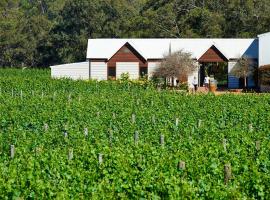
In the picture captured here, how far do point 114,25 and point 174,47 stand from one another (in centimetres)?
2503

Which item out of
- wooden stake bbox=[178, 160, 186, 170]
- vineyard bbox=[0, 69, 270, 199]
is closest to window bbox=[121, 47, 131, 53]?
vineyard bbox=[0, 69, 270, 199]

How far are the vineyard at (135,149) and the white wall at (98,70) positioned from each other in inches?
821

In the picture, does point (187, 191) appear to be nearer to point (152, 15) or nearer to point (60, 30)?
point (152, 15)

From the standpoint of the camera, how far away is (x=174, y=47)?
2109 inches

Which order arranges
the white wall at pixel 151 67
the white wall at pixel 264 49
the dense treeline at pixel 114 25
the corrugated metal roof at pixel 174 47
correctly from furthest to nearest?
the dense treeline at pixel 114 25 → the corrugated metal roof at pixel 174 47 → the white wall at pixel 151 67 → the white wall at pixel 264 49

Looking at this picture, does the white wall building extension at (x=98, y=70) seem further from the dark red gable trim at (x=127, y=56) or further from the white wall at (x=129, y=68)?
the white wall at (x=129, y=68)

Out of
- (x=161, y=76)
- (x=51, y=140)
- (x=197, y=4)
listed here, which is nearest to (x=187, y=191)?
(x=51, y=140)

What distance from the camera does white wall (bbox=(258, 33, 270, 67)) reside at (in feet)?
155

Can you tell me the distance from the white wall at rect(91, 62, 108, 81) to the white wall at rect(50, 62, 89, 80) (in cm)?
51


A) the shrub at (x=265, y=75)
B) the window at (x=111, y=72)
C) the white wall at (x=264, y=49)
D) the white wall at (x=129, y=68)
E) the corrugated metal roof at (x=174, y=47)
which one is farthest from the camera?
the corrugated metal roof at (x=174, y=47)

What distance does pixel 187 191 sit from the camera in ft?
37.0

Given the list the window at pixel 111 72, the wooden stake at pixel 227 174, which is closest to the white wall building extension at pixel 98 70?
the window at pixel 111 72

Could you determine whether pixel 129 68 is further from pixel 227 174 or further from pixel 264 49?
pixel 227 174

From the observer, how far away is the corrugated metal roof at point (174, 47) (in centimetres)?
5231
